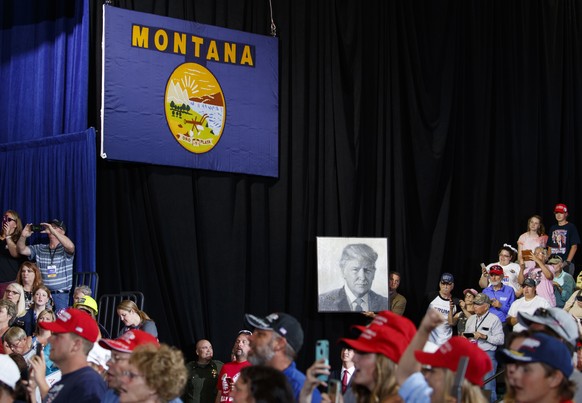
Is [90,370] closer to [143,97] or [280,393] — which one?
[280,393]

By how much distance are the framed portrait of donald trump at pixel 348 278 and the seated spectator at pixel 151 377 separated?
8.61 meters

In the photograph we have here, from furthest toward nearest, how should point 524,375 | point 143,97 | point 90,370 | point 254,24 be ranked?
point 254,24
point 143,97
point 90,370
point 524,375

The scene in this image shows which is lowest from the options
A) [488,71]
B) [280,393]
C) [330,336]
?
[330,336]

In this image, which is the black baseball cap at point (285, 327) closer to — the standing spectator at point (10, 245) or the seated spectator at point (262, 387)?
the seated spectator at point (262, 387)

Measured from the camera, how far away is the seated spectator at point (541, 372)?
148 inches

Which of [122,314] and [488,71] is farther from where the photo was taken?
[488,71]

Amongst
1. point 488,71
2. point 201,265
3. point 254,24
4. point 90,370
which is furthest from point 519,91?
point 90,370

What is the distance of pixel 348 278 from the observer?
43.1 feet

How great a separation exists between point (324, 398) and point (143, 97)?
334 inches

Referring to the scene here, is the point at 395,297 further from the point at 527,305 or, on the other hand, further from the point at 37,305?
the point at 37,305

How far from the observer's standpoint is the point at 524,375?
3789 millimetres

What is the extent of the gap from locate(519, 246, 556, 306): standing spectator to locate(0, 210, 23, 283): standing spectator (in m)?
6.46

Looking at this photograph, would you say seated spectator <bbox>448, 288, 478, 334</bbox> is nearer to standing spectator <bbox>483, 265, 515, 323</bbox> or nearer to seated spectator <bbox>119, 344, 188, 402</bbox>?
standing spectator <bbox>483, 265, 515, 323</bbox>

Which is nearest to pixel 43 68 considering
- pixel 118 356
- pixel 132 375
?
pixel 118 356
